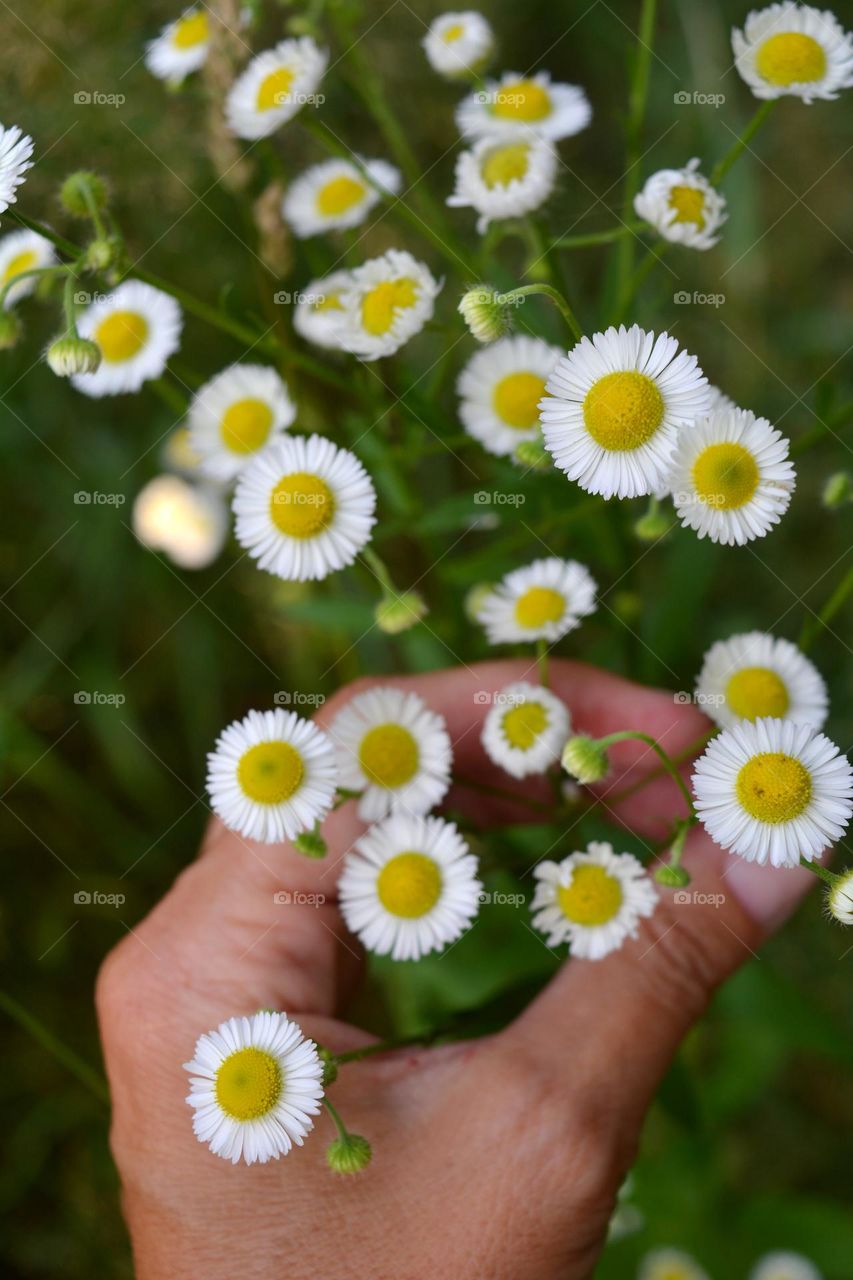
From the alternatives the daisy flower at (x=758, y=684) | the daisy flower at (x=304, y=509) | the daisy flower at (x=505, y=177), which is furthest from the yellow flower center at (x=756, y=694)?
the daisy flower at (x=505, y=177)

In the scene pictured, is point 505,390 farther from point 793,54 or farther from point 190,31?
point 190,31

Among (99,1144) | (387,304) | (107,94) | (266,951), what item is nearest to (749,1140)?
(99,1144)

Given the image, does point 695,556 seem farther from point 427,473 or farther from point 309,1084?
point 309,1084

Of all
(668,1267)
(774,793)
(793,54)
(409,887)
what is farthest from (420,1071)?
(793,54)

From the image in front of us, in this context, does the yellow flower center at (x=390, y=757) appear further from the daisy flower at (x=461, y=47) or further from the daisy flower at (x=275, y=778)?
the daisy flower at (x=461, y=47)

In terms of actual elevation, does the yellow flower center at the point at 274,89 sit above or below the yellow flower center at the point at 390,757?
above
